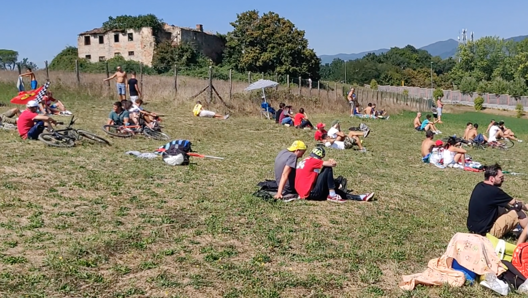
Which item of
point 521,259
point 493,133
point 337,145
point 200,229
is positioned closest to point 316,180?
point 200,229

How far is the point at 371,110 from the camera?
96.9ft

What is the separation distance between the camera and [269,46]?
52938 millimetres

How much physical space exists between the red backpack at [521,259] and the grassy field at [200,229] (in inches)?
25.5

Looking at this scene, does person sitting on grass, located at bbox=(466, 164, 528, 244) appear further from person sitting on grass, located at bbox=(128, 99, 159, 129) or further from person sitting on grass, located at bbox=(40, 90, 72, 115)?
person sitting on grass, located at bbox=(40, 90, 72, 115)

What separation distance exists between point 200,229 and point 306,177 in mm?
2542

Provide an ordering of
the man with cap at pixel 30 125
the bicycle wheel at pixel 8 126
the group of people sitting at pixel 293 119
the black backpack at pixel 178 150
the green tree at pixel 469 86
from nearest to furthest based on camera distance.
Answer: the black backpack at pixel 178 150, the man with cap at pixel 30 125, the bicycle wheel at pixel 8 126, the group of people sitting at pixel 293 119, the green tree at pixel 469 86

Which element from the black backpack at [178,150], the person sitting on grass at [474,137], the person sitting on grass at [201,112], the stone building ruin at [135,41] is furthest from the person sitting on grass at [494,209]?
the stone building ruin at [135,41]

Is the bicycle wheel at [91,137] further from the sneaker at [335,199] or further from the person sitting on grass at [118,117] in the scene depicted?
the sneaker at [335,199]

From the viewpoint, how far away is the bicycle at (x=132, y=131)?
14.0 meters

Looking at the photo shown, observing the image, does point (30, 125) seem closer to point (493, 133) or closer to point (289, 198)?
point (289, 198)

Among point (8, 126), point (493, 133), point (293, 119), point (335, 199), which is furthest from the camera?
point (293, 119)

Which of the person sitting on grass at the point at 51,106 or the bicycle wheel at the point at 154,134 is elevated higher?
the person sitting on grass at the point at 51,106

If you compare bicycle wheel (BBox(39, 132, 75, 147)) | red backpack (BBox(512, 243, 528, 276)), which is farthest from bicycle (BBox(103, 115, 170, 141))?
red backpack (BBox(512, 243, 528, 276))

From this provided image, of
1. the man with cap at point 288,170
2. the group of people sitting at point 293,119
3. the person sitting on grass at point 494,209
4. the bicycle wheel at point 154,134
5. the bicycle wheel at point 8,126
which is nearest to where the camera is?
the person sitting on grass at point 494,209
